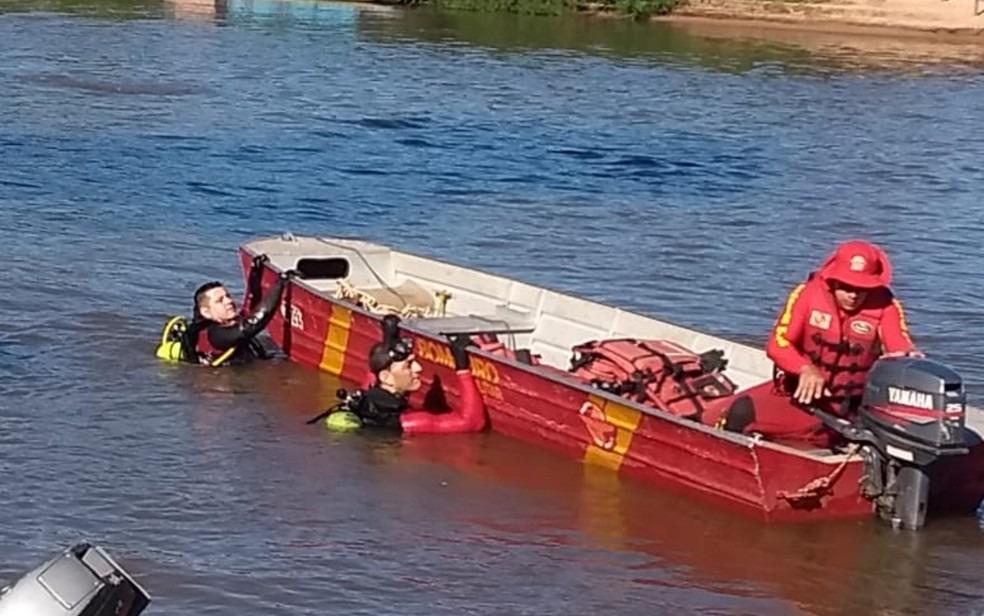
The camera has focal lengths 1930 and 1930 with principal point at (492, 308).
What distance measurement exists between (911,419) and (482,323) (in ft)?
13.6

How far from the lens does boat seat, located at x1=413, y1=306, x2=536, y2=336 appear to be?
510 inches

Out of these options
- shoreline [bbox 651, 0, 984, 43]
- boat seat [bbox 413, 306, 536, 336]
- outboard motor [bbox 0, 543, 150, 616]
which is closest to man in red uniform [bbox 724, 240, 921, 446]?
boat seat [bbox 413, 306, 536, 336]

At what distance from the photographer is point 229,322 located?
14.2m

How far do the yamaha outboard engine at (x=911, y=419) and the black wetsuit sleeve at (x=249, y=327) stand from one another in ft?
17.1

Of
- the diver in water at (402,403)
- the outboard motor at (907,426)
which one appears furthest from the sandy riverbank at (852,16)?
the outboard motor at (907,426)

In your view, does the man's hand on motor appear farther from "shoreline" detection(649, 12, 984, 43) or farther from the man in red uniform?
"shoreline" detection(649, 12, 984, 43)

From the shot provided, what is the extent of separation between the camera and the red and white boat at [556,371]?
10555mm

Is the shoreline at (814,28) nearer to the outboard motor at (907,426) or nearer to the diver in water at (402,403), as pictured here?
the diver in water at (402,403)

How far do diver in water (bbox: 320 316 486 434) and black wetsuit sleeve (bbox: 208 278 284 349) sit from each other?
153cm

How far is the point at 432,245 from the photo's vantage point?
19891 millimetres

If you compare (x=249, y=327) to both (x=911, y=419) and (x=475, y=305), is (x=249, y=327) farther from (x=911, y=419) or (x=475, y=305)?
(x=911, y=419)

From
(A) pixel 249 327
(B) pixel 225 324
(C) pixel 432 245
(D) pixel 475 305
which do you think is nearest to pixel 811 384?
(D) pixel 475 305

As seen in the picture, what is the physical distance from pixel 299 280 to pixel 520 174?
11508 millimetres

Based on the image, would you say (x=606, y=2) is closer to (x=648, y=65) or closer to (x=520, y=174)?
(x=648, y=65)
